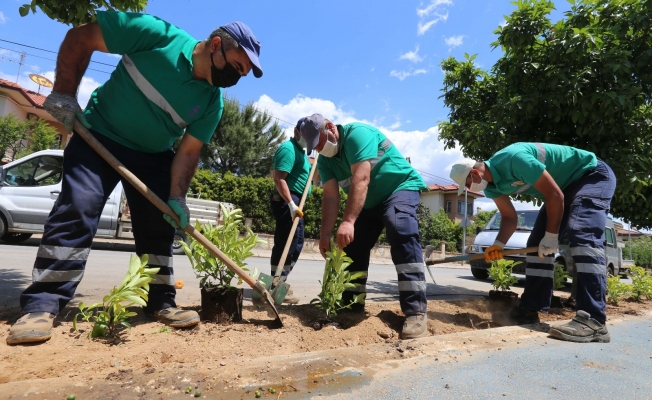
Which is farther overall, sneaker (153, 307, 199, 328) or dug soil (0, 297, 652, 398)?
sneaker (153, 307, 199, 328)

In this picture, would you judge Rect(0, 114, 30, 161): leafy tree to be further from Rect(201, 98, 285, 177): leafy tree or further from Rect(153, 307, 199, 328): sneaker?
Rect(153, 307, 199, 328): sneaker

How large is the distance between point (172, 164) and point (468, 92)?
491 cm

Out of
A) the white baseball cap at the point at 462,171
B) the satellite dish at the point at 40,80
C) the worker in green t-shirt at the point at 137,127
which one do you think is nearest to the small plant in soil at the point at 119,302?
the worker in green t-shirt at the point at 137,127

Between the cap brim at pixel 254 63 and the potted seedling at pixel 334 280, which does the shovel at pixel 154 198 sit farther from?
the cap brim at pixel 254 63

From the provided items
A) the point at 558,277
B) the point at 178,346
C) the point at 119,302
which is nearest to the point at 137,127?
the point at 119,302

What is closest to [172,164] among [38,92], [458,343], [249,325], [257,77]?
[257,77]

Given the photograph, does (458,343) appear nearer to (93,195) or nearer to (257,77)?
(257,77)

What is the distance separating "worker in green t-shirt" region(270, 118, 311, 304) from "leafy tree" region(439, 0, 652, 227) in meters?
2.67

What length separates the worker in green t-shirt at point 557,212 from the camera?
2.97 metres

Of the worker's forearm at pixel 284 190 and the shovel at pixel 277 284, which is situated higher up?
the worker's forearm at pixel 284 190

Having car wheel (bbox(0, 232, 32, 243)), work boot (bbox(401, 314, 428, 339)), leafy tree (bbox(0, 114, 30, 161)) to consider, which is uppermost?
leafy tree (bbox(0, 114, 30, 161))

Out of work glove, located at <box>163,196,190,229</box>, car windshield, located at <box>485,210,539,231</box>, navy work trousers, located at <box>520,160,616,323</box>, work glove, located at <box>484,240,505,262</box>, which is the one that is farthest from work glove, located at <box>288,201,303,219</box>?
car windshield, located at <box>485,210,539,231</box>

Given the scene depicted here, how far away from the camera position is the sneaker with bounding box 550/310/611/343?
2797 millimetres

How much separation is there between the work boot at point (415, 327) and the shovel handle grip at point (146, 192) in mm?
1072
